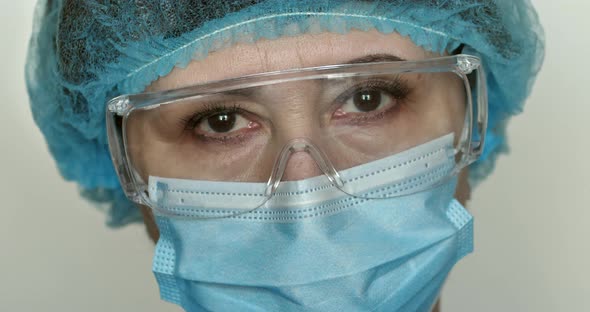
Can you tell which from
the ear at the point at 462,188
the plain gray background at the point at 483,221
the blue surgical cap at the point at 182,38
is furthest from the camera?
the plain gray background at the point at 483,221

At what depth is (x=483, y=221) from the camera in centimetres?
225

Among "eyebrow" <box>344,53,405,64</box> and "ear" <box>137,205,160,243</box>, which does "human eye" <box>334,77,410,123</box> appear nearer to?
"eyebrow" <box>344,53,405,64</box>

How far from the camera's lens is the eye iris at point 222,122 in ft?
4.41

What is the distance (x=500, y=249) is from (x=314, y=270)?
1.15 meters

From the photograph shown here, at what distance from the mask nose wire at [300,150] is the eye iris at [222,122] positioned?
132 millimetres

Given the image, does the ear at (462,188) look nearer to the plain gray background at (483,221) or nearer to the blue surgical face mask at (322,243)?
the blue surgical face mask at (322,243)

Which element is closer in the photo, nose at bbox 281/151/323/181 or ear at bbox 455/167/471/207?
nose at bbox 281/151/323/181

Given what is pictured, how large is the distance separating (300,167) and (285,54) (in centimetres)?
20

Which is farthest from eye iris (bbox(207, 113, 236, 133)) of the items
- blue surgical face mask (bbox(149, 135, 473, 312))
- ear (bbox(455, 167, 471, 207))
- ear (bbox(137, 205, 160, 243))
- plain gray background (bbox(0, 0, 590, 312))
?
plain gray background (bbox(0, 0, 590, 312))

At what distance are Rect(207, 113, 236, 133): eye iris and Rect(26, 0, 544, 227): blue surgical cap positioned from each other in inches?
4.9

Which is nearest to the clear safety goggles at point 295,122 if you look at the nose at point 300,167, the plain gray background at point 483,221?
the nose at point 300,167

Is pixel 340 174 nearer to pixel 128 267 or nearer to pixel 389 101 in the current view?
pixel 389 101

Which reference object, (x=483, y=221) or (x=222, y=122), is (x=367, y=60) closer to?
(x=222, y=122)

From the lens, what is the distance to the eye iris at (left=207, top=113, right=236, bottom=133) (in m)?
1.34
